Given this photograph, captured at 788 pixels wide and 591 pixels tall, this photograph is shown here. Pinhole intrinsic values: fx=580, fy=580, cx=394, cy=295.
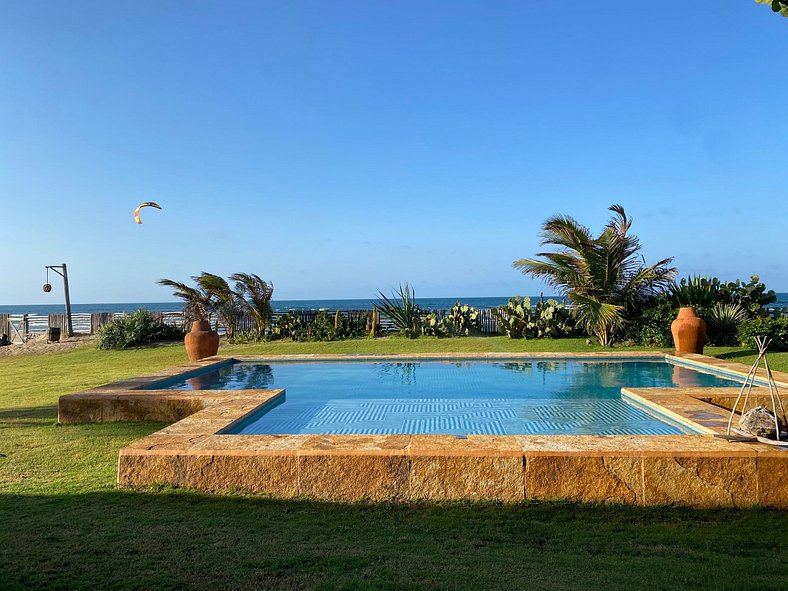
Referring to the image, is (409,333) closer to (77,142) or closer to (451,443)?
(77,142)

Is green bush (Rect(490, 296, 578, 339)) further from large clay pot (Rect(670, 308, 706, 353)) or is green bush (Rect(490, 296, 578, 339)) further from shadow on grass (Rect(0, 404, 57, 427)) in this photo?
shadow on grass (Rect(0, 404, 57, 427))

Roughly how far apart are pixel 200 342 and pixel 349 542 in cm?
921

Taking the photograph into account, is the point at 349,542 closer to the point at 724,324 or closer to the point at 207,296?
the point at 724,324

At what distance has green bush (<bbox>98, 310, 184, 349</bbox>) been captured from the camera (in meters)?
15.8

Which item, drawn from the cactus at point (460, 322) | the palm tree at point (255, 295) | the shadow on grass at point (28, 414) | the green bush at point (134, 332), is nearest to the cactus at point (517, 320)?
the cactus at point (460, 322)

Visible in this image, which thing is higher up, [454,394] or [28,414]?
[28,414]

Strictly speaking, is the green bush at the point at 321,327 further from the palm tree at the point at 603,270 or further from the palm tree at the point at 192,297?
the palm tree at the point at 603,270

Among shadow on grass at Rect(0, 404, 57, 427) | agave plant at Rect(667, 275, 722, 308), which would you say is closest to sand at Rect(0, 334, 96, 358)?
shadow on grass at Rect(0, 404, 57, 427)

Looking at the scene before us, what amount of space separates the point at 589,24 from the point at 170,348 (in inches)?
510

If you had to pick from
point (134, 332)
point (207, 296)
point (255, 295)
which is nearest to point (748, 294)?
point (255, 295)

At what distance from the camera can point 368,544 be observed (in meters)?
2.86

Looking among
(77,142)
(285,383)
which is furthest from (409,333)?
(77,142)

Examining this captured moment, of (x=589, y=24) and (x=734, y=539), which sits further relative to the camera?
(x=589, y=24)

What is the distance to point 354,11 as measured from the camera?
13062 millimetres
